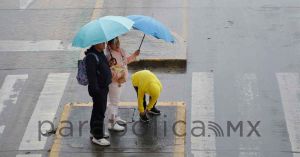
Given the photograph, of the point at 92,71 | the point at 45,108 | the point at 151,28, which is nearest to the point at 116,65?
the point at 92,71

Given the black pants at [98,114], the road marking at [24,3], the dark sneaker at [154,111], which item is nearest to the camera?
the black pants at [98,114]

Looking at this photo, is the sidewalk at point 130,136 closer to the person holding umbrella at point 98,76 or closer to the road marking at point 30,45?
the person holding umbrella at point 98,76

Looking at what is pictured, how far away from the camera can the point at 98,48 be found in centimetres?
791

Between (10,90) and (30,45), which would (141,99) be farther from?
(30,45)

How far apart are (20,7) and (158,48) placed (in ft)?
14.5

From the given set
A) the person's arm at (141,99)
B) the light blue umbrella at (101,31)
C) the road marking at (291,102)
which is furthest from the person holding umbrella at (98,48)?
the road marking at (291,102)

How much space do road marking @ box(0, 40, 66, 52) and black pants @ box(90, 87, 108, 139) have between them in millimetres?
4022

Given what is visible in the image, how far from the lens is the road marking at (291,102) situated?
8898 millimetres

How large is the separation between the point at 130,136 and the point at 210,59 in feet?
10.6

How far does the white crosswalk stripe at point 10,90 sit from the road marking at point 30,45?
119 centimetres

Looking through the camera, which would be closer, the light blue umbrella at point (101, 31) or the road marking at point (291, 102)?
the light blue umbrella at point (101, 31)

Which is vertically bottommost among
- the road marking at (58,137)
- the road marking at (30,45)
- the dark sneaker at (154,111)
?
the road marking at (58,137)

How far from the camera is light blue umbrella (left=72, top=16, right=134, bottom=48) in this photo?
25.0 feet

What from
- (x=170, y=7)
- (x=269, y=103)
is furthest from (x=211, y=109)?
(x=170, y=7)
